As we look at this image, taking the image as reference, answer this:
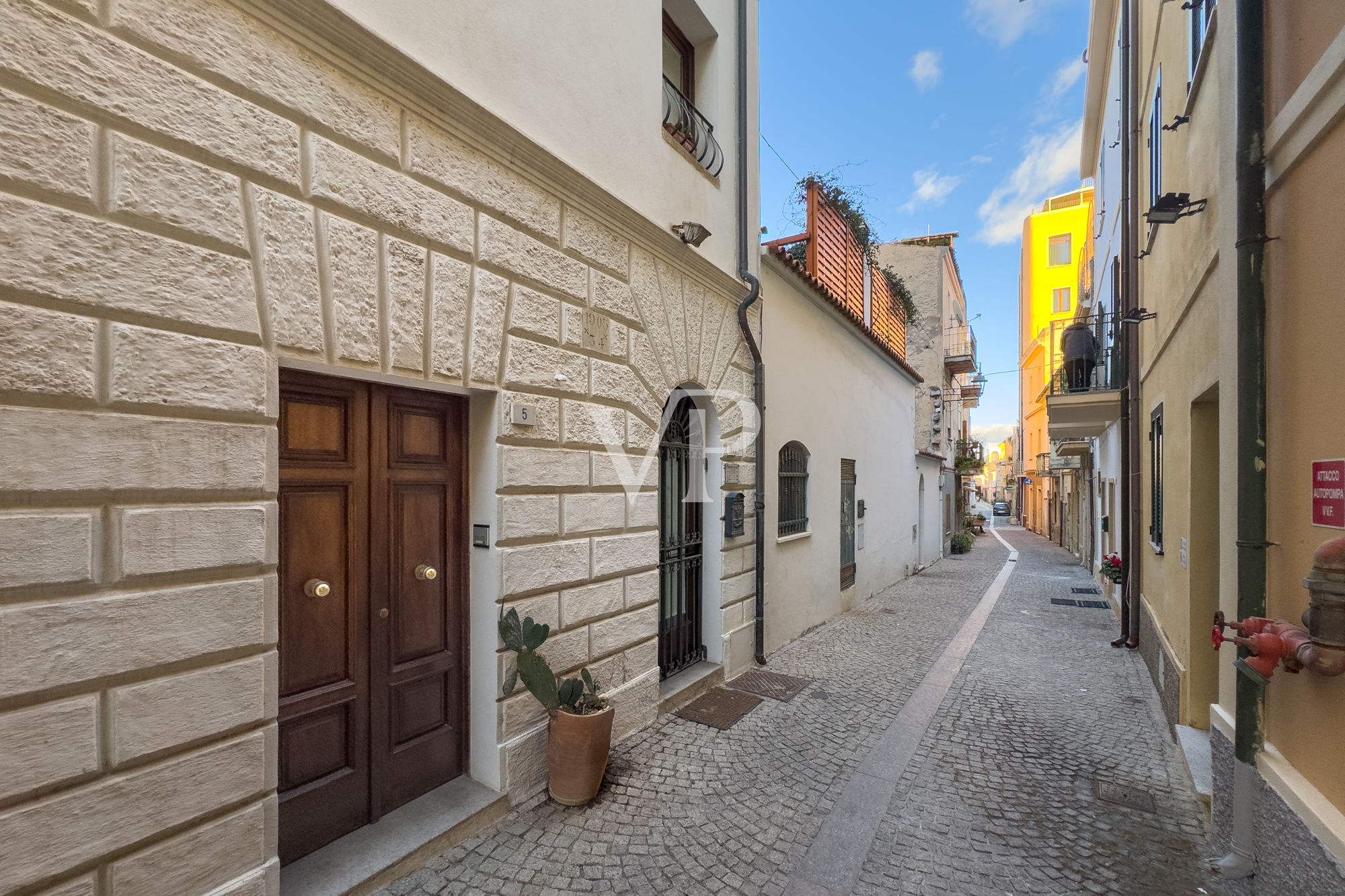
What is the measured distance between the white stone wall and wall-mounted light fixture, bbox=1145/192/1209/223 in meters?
4.64

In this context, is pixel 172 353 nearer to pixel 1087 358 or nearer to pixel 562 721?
pixel 562 721

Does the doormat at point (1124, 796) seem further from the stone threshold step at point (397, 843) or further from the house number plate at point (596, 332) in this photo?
the house number plate at point (596, 332)

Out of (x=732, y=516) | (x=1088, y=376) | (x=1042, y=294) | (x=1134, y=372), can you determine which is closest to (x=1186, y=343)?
(x=1134, y=372)

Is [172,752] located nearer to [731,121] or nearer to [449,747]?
[449,747]

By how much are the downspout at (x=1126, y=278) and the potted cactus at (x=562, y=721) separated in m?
6.92

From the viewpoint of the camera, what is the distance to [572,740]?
11.5 ft

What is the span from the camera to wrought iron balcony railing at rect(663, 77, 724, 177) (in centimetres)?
546

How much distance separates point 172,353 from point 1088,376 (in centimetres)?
1078

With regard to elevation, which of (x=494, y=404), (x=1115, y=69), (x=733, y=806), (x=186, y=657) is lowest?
(x=733, y=806)

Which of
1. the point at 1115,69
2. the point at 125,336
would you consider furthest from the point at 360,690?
the point at 1115,69

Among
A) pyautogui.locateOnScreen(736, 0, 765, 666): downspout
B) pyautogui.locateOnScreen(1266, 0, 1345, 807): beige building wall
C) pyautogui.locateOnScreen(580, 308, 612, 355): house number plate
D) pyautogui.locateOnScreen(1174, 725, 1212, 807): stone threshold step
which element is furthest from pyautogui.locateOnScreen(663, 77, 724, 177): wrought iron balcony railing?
pyautogui.locateOnScreen(1174, 725, 1212, 807): stone threshold step

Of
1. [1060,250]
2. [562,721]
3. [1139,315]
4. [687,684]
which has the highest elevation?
[1060,250]

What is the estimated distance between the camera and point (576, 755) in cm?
351

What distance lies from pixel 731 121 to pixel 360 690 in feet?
20.1
